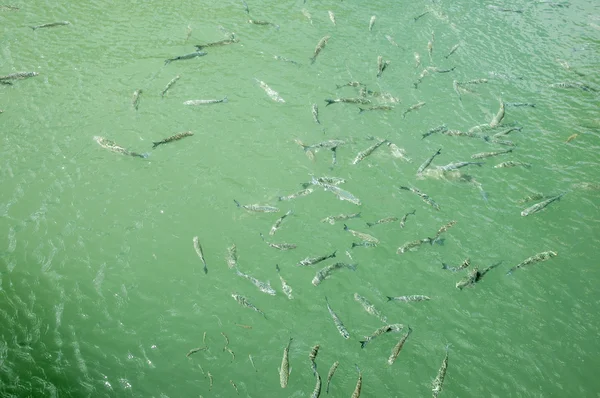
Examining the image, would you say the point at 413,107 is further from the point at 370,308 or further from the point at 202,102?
the point at 370,308

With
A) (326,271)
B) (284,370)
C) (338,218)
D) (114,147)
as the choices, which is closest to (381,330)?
(326,271)

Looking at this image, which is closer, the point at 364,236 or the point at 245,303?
the point at 245,303

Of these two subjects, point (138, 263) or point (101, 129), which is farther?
point (101, 129)

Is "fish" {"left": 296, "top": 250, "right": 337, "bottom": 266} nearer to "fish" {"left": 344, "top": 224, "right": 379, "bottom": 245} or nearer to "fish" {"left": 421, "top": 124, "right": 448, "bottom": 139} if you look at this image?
"fish" {"left": 344, "top": 224, "right": 379, "bottom": 245}

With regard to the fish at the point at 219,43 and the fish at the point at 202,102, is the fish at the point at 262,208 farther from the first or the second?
the fish at the point at 219,43

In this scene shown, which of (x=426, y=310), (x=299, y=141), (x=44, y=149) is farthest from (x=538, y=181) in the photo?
(x=44, y=149)

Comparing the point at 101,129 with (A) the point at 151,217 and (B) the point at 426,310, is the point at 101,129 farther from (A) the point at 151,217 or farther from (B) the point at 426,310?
(B) the point at 426,310
